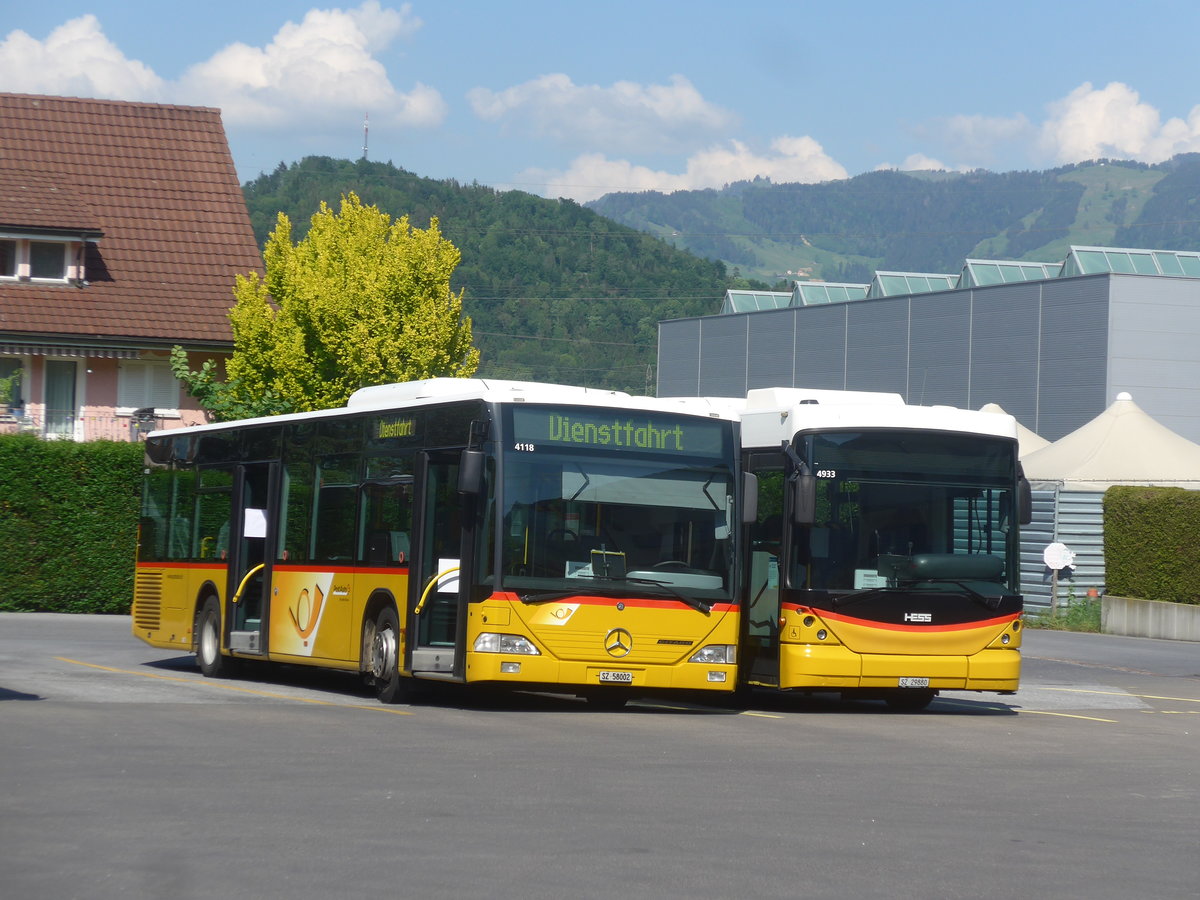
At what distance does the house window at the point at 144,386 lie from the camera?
40.9m

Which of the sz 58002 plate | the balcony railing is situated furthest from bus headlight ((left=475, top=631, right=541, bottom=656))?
the balcony railing

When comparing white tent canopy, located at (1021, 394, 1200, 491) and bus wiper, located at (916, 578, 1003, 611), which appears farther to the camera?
white tent canopy, located at (1021, 394, 1200, 491)

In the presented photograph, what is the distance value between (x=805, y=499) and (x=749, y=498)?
51 centimetres

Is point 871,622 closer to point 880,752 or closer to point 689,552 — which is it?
point 689,552

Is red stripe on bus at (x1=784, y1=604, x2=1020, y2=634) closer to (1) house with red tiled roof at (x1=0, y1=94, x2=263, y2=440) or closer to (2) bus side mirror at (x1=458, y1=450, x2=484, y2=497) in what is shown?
(2) bus side mirror at (x1=458, y1=450, x2=484, y2=497)

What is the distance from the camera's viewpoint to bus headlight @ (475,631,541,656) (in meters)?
15.5

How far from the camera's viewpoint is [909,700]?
18766 millimetres

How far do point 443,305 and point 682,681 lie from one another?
31457 mm

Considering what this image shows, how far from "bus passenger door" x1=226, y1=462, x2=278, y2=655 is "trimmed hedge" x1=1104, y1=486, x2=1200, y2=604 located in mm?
21629

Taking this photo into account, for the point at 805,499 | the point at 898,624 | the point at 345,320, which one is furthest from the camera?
the point at 345,320

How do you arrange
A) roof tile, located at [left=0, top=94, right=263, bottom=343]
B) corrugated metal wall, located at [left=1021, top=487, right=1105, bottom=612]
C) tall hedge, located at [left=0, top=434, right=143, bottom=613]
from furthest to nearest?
roof tile, located at [left=0, top=94, right=263, bottom=343] → corrugated metal wall, located at [left=1021, top=487, right=1105, bottom=612] → tall hedge, located at [left=0, top=434, right=143, bottom=613]

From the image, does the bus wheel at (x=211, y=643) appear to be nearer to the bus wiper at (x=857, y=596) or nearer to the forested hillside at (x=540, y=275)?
the bus wiper at (x=857, y=596)

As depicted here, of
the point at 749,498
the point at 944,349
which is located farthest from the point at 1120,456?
the point at 749,498

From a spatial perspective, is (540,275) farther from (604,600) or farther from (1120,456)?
(604,600)
